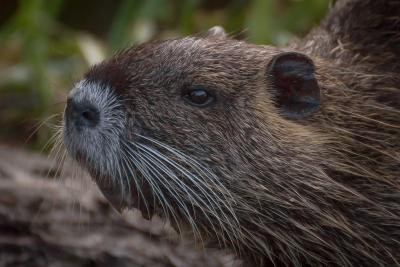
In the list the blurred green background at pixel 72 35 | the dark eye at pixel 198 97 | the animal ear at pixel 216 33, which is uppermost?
the blurred green background at pixel 72 35

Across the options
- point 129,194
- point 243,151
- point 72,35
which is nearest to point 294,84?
point 243,151

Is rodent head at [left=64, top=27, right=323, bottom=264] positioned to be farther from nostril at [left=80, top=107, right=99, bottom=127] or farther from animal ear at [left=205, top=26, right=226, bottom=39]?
animal ear at [left=205, top=26, right=226, bottom=39]

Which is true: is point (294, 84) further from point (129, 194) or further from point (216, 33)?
point (129, 194)

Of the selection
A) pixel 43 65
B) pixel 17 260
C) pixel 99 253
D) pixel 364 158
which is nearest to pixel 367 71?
pixel 364 158

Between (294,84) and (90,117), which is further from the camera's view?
(294,84)

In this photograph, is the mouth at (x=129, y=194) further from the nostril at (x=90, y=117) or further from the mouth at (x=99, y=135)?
the nostril at (x=90, y=117)

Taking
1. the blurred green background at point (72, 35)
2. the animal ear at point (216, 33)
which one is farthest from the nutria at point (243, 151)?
the blurred green background at point (72, 35)

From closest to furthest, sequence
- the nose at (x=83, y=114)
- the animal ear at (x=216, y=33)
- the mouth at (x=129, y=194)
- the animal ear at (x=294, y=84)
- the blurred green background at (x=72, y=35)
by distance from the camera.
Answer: the nose at (x=83, y=114)
the mouth at (x=129, y=194)
the animal ear at (x=294, y=84)
the animal ear at (x=216, y=33)
the blurred green background at (x=72, y=35)
